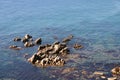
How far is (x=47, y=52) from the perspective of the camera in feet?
268

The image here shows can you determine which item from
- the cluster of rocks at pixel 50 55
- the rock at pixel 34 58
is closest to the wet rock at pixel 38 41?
the cluster of rocks at pixel 50 55

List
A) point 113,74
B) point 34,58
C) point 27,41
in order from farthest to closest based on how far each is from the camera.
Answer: point 27,41 → point 34,58 → point 113,74

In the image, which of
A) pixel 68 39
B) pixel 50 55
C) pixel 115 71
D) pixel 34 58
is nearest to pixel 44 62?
pixel 34 58

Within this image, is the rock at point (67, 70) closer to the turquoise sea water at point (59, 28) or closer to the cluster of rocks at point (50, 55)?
the turquoise sea water at point (59, 28)

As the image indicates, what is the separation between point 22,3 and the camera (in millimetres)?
157375

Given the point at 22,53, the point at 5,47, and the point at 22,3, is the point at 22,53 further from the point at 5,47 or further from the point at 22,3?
the point at 22,3

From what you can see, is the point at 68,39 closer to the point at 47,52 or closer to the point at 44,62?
the point at 47,52

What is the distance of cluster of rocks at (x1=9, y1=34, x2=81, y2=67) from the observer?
75.6 meters

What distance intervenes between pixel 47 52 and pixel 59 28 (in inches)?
1185

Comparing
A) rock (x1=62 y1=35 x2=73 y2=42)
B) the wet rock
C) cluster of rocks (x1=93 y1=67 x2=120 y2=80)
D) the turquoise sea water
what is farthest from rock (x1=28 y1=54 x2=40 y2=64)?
cluster of rocks (x1=93 y1=67 x2=120 y2=80)

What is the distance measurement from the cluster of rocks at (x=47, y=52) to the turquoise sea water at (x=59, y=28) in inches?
85.9

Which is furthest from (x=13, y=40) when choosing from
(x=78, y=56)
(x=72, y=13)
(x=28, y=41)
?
(x=72, y=13)

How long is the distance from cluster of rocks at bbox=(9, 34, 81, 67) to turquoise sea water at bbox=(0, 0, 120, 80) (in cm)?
218

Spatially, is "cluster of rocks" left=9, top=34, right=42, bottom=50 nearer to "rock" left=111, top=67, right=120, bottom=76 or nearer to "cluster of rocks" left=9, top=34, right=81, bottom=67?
"cluster of rocks" left=9, top=34, right=81, bottom=67
